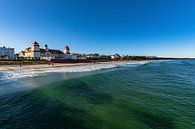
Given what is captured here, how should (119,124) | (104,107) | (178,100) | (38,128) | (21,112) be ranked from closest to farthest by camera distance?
(38,128)
(119,124)
(21,112)
(104,107)
(178,100)

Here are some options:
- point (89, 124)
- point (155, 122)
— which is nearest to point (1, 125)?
point (89, 124)

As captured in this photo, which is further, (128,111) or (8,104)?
(8,104)

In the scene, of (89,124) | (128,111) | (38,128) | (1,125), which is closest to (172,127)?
(128,111)

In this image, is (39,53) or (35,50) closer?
(35,50)

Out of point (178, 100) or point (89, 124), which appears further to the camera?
point (178, 100)

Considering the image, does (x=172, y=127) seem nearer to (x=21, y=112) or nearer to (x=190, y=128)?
(x=190, y=128)

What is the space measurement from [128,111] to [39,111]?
16.1 feet

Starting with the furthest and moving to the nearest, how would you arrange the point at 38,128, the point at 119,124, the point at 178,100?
the point at 178,100 → the point at 119,124 → the point at 38,128

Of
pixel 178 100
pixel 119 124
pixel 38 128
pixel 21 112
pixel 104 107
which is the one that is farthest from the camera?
pixel 178 100

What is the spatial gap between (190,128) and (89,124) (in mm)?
4299

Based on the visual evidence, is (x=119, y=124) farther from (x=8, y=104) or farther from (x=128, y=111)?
(x=8, y=104)

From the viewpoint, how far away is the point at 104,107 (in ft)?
25.7

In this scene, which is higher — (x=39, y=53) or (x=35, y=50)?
(x=35, y=50)

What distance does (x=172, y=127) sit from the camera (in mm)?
5578
